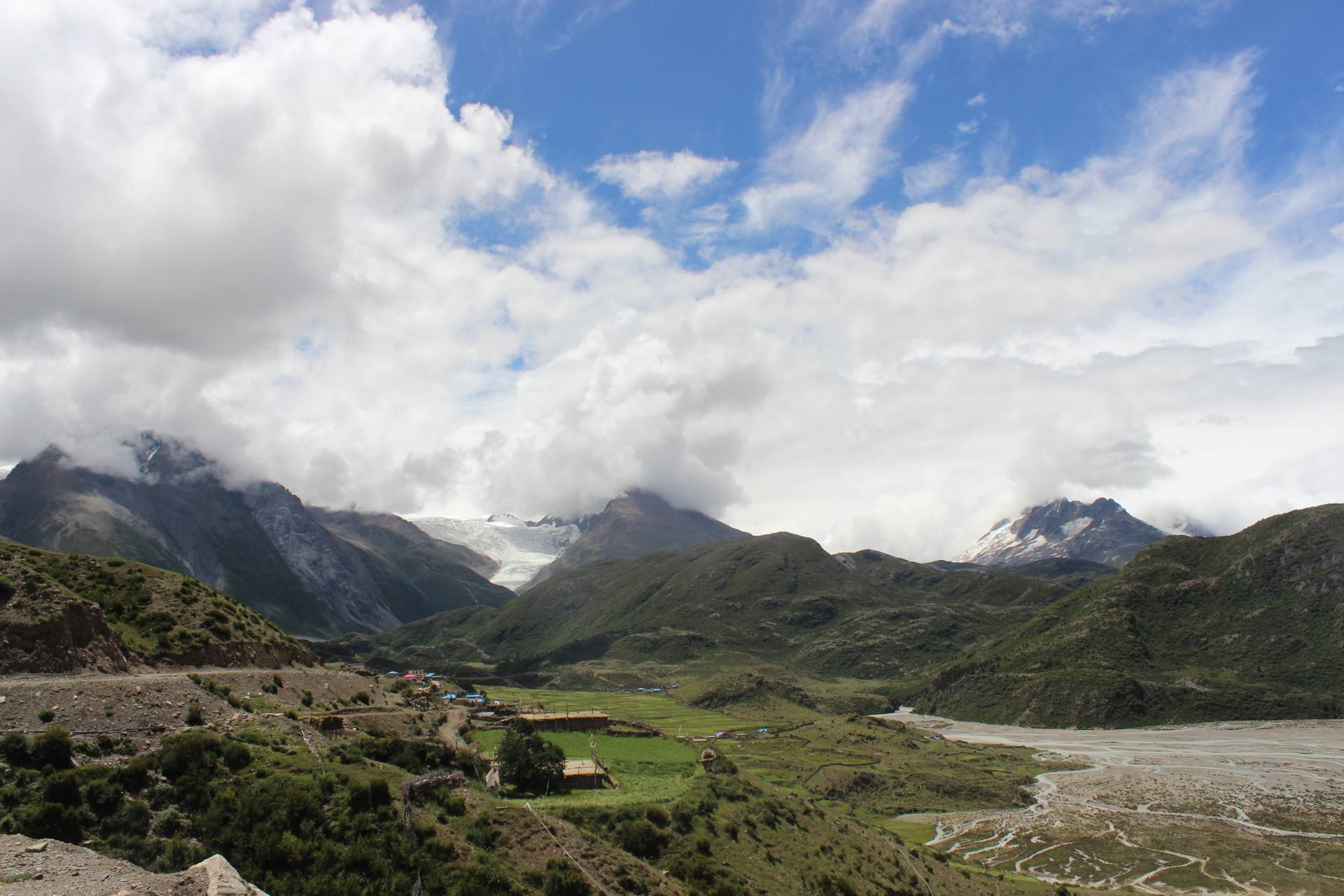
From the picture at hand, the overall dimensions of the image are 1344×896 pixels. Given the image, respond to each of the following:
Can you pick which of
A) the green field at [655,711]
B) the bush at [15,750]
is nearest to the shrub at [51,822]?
the bush at [15,750]

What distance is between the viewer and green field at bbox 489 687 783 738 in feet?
459

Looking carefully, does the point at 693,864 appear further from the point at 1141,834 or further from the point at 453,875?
the point at 1141,834

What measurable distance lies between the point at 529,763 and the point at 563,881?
13.8m

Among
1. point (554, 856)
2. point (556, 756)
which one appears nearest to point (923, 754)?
point (556, 756)

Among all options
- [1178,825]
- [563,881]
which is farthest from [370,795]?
[1178,825]

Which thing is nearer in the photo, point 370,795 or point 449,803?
point 370,795

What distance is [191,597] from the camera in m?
52.2

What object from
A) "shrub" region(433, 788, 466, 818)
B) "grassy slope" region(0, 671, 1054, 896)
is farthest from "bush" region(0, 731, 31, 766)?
"shrub" region(433, 788, 466, 818)

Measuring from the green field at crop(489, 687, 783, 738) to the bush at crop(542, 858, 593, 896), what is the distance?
10317cm

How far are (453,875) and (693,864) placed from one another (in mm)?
14659

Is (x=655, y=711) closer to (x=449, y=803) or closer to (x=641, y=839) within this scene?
(x=641, y=839)

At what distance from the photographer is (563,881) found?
93.5ft

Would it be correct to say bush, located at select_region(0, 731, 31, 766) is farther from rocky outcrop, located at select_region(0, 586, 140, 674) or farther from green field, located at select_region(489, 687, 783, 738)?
green field, located at select_region(489, 687, 783, 738)

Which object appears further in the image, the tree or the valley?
the valley
